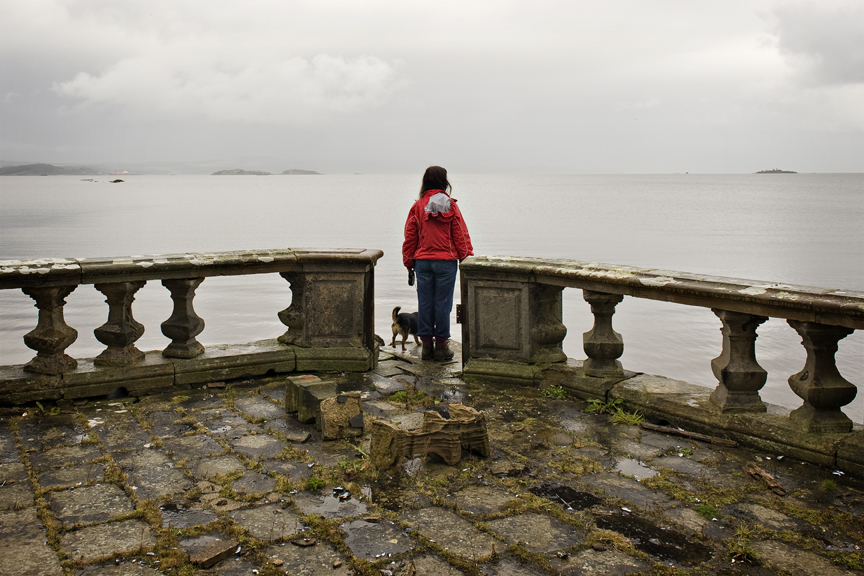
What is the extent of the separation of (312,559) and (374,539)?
0.32 metres

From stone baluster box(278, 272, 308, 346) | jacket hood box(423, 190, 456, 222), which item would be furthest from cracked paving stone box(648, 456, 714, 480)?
stone baluster box(278, 272, 308, 346)

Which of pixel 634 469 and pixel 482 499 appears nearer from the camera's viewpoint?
pixel 482 499

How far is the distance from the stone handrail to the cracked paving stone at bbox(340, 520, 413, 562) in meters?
2.62

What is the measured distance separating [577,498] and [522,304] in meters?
2.66

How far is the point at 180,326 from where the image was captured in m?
6.39

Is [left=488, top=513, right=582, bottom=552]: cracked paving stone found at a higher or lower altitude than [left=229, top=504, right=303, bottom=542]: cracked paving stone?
lower

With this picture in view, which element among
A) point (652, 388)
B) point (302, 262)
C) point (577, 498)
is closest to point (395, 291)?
point (302, 262)

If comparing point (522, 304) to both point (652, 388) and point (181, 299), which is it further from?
point (181, 299)

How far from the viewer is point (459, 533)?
3.49 m

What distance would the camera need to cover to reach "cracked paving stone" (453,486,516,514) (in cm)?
377

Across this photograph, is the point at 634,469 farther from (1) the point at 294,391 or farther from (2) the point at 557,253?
(2) the point at 557,253

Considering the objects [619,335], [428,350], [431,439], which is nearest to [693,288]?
[619,335]

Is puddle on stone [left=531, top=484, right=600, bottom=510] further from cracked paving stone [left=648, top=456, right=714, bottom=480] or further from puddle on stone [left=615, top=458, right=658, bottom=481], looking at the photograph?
cracked paving stone [left=648, top=456, right=714, bottom=480]

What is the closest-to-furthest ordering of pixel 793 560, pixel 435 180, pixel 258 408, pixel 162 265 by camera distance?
1. pixel 793 560
2. pixel 258 408
3. pixel 162 265
4. pixel 435 180
